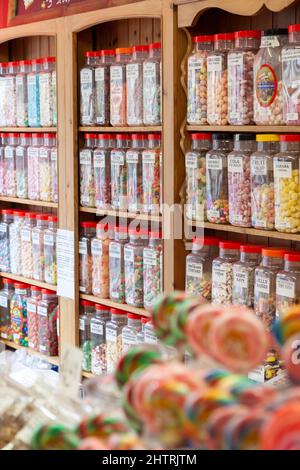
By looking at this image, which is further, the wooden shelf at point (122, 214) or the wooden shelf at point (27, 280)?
the wooden shelf at point (27, 280)

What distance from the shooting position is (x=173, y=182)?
2.51 metres

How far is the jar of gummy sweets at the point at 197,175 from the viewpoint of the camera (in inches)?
96.1

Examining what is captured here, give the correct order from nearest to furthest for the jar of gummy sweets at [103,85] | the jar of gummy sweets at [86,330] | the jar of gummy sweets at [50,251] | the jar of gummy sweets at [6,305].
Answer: the jar of gummy sweets at [103,85] < the jar of gummy sweets at [86,330] < the jar of gummy sweets at [50,251] < the jar of gummy sweets at [6,305]

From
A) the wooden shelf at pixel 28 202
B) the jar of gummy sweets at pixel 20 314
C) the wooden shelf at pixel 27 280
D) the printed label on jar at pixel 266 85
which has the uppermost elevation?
the printed label on jar at pixel 266 85

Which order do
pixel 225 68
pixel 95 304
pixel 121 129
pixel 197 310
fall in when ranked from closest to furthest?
1. pixel 197 310
2. pixel 225 68
3. pixel 121 129
4. pixel 95 304

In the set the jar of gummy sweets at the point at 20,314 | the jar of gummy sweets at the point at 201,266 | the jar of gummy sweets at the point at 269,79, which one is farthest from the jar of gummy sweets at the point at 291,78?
the jar of gummy sweets at the point at 20,314

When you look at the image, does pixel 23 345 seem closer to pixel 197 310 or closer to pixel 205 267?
pixel 205 267

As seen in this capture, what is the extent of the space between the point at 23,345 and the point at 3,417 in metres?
2.31

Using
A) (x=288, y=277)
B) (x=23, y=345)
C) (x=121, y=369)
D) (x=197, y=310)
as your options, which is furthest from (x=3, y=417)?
(x=23, y=345)

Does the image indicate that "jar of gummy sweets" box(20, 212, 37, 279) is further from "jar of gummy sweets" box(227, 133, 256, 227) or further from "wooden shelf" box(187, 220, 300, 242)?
"jar of gummy sweets" box(227, 133, 256, 227)

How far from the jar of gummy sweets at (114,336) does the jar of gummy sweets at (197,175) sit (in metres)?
0.62

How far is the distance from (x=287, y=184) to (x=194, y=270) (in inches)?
20.0

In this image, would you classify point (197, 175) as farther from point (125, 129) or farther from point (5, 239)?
point (5, 239)

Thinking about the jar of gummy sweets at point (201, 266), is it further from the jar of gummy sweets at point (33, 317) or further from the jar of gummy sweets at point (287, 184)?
the jar of gummy sweets at point (33, 317)
